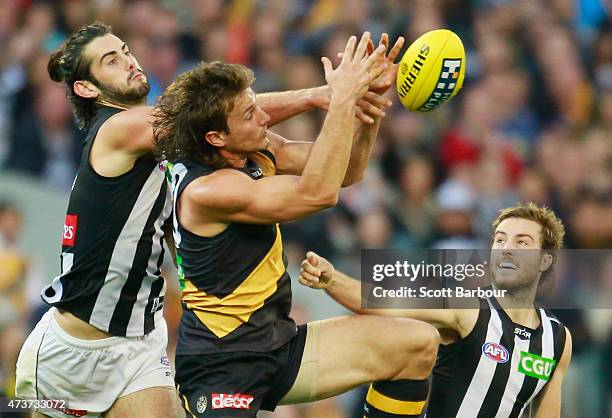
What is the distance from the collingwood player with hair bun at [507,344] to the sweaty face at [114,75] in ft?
5.96

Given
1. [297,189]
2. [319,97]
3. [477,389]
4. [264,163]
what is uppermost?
[319,97]

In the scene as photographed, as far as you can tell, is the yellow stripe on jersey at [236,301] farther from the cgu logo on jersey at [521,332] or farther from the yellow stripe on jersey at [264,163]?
the cgu logo on jersey at [521,332]

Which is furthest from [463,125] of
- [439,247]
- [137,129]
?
[137,129]

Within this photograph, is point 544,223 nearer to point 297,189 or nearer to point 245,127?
point 297,189

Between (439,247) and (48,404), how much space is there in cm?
458

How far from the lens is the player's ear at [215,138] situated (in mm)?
5366

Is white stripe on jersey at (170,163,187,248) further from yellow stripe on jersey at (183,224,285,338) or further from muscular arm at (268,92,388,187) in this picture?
muscular arm at (268,92,388,187)

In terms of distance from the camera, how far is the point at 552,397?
5953 millimetres

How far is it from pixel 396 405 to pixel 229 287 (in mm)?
958

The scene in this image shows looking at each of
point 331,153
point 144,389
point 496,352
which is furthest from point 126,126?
point 496,352

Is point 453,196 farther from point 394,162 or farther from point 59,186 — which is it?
point 59,186

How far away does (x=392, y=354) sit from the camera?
17.4 ft

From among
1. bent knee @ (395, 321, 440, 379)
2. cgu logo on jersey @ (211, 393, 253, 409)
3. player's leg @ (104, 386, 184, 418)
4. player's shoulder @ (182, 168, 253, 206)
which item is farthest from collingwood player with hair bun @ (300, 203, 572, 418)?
player's leg @ (104, 386, 184, 418)

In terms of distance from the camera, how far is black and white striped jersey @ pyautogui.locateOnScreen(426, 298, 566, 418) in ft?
19.2
